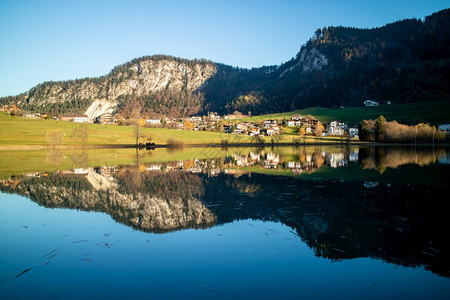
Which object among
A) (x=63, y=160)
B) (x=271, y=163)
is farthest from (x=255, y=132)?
(x=63, y=160)

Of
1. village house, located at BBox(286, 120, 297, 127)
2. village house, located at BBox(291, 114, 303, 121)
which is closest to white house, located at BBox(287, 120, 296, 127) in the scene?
village house, located at BBox(286, 120, 297, 127)

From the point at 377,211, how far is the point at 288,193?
531 cm

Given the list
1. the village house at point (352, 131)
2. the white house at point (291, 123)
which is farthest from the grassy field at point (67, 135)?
the village house at point (352, 131)

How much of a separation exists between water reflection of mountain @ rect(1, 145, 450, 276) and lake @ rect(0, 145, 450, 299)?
6cm

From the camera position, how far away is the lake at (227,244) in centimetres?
693

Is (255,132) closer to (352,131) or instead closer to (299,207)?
(352,131)

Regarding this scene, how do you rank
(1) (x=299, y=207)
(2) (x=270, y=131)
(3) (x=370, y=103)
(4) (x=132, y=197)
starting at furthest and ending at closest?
(3) (x=370, y=103)
(2) (x=270, y=131)
(4) (x=132, y=197)
(1) (x=299, y=207)

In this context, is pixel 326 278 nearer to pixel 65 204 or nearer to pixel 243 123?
pixel 65 204

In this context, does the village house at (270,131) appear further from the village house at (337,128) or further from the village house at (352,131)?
the village house at (352,131)

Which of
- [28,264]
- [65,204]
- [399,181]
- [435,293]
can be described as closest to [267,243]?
[435,293]

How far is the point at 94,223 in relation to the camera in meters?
12.1

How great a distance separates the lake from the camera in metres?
6.93

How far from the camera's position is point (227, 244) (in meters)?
9.70

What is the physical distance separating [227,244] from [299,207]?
17.7 feet
